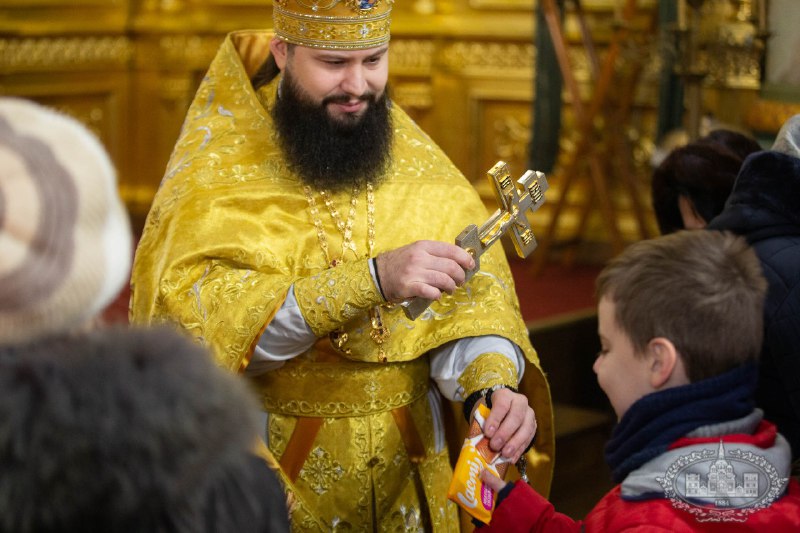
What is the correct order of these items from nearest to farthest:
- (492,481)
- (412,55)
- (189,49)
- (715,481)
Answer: (715,481), (492,481), (412,55), (189,49)

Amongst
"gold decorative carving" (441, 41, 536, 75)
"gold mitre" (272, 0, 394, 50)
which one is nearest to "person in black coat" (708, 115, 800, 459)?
"gold mitre" (272, 0, 394, 50)

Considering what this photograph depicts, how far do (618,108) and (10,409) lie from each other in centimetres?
593

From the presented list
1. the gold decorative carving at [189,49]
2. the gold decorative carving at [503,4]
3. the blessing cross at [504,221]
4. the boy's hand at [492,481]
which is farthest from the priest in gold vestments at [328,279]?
the gold decorative carving at [189,49]

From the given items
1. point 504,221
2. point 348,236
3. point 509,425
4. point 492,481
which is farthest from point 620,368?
point 348,236

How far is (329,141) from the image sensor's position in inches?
107

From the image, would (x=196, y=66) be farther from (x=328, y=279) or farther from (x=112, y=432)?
(x=112, y=432)

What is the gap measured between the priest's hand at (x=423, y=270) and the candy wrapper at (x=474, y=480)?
29cm

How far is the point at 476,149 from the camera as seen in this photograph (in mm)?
7438

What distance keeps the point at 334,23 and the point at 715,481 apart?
1334mm

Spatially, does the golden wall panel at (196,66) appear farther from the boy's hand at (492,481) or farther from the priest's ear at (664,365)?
the priest's ear at (664,365)

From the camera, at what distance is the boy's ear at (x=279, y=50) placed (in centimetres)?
279

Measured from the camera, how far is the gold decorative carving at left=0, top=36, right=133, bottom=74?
7410mm

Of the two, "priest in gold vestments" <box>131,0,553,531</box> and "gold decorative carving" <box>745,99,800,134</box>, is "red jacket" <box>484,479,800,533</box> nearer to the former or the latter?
"priest in gold vestments" <box>131,0,553,531</box>

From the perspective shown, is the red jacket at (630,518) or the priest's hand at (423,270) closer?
the red jacket at (630,518)
